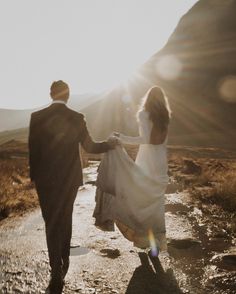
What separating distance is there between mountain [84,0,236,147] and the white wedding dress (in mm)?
77487

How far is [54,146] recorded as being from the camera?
5105 millimetres

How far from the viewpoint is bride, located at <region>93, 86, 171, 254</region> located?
6184 mm

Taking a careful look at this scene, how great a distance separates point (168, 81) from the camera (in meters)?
129

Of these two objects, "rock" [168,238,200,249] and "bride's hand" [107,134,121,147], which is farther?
"rock" [168,238,200,249]

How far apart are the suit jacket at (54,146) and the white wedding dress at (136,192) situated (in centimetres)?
112

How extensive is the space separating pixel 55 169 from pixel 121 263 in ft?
→ 5.49

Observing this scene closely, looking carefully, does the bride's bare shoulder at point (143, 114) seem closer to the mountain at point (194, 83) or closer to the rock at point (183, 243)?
the rock at point (183, 243)

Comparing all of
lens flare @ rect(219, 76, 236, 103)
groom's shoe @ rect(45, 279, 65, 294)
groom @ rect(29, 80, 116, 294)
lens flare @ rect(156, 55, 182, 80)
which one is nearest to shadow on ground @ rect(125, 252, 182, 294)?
groom's shoe @ rect(45, 279, 65, 294)

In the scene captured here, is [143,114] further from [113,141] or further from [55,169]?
[55,169]

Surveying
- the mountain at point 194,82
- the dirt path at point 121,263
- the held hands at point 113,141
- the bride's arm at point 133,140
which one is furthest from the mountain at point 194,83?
the held hands at point 113,141

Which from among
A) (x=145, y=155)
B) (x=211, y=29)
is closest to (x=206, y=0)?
(x=211, y=29)

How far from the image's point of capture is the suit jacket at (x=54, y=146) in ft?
16.6

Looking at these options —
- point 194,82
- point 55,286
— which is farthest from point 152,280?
point 194,82

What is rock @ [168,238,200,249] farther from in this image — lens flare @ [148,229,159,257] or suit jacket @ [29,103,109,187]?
suit jacket @ [29,103,109,187]
